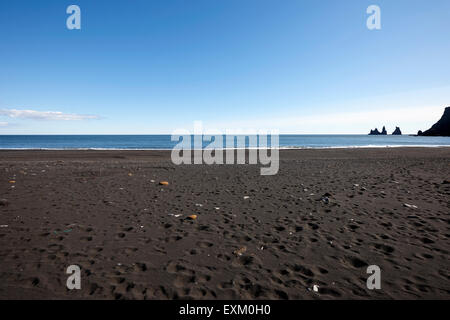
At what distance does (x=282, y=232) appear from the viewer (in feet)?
18.6

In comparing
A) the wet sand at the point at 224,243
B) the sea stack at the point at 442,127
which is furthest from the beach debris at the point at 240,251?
the sea stack at the point at 442,127

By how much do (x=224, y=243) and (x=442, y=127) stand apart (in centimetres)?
17379

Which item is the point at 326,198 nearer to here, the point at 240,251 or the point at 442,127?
the point at 240,251

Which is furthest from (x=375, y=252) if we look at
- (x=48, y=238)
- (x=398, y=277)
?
(x=48, y=238)

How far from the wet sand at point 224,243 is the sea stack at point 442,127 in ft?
529

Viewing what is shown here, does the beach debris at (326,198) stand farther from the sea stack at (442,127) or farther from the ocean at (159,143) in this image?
the sea stack at (442,127)

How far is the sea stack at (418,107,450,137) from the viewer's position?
391ft

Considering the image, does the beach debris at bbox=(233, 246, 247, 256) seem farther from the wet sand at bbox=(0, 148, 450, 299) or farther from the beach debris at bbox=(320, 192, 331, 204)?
the beach debris at bbox=(320, 192, 331, 204)

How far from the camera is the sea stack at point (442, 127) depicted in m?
119

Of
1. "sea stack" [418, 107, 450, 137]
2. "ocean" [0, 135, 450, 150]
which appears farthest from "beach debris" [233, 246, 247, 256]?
"sea stack" [418, 107, 450, 137]

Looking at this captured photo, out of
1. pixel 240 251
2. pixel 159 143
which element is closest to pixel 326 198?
pixel 240 251

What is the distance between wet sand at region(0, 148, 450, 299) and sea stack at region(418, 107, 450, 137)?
529 feet
